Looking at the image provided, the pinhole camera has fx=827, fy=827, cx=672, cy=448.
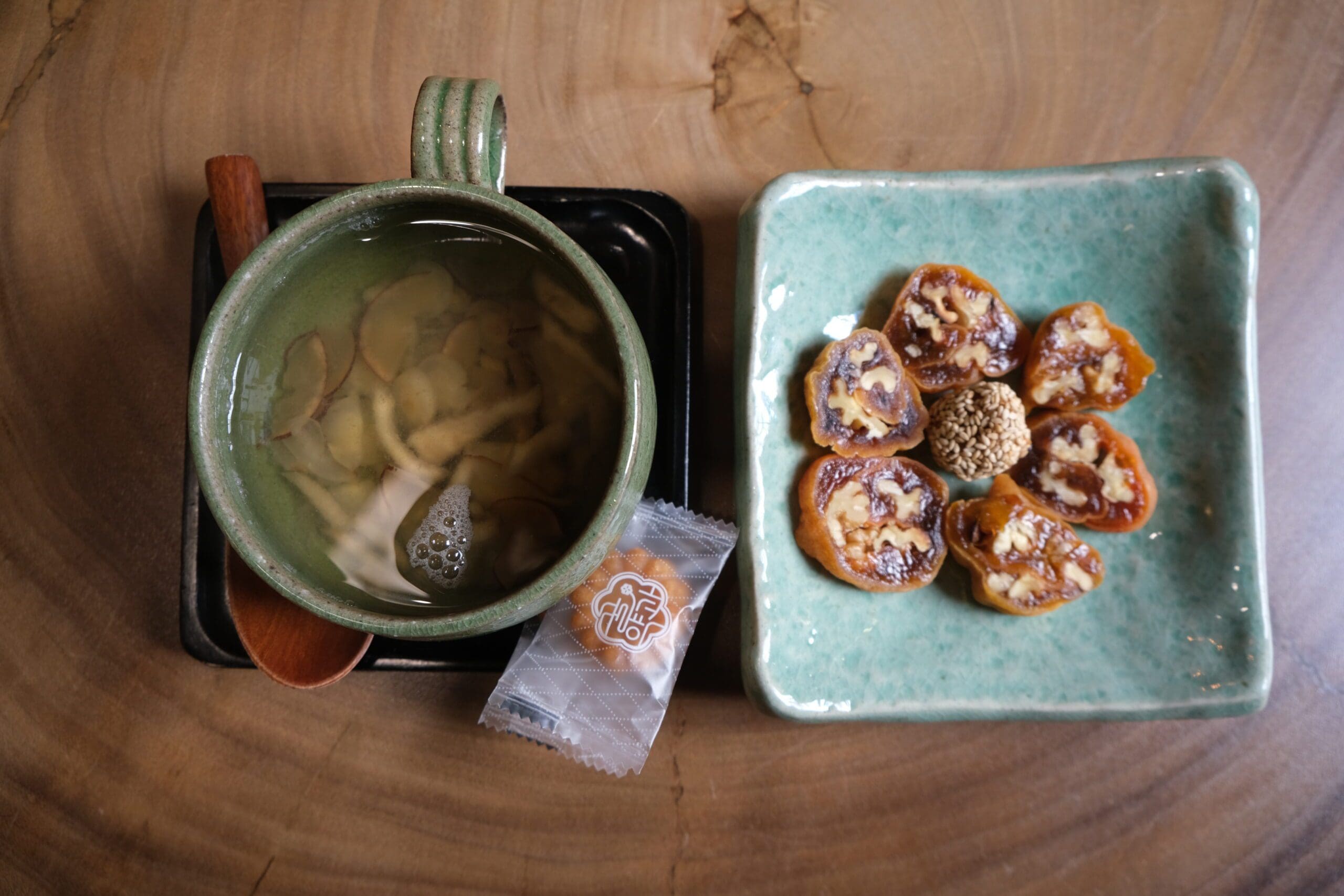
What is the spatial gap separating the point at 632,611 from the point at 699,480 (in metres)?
0.15

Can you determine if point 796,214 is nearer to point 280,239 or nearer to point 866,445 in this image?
point 866,445

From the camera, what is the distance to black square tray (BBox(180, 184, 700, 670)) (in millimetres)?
785

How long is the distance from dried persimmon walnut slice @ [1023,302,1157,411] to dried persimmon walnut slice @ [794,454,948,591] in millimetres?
148

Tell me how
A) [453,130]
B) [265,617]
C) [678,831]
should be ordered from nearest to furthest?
[453,130]
[265,617]
[678,831]

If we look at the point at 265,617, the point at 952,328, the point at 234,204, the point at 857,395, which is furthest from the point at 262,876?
the point at 952,328

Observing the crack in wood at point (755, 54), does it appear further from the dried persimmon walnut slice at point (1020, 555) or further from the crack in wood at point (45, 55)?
the crack in wood at point (45, 55)

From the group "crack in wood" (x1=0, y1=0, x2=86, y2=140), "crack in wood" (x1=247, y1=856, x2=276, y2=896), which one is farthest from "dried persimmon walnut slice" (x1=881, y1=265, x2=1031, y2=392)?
"crack in wood" (x1=0, y1=0, x2=86, y2=140)

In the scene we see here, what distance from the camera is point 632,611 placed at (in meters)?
0.78

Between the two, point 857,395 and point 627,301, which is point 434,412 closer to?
point 627,301

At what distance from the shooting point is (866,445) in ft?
2.59

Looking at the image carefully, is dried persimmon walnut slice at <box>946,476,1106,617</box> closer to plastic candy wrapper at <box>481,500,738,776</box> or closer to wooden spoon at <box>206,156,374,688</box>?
plastic candy wrapper at <box>481,500,738,776</box>

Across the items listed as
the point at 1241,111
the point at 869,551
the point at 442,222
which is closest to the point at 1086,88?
the point at 1241,111

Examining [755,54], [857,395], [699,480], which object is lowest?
[699,480]

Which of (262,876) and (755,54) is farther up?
(755,54)
